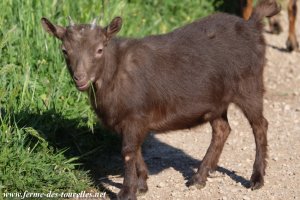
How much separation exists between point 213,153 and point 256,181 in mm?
575

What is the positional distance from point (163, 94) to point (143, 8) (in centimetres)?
456

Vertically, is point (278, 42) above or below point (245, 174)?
below

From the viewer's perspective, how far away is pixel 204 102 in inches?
272

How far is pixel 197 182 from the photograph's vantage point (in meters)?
7.25

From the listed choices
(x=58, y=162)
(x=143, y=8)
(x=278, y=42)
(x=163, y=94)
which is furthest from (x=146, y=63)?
(x=278, y=42)

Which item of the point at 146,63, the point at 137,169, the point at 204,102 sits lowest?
the point at 137,169

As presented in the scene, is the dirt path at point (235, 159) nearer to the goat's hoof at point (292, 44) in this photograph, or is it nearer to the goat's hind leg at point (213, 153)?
the goat's hind leg at point (213, 153)

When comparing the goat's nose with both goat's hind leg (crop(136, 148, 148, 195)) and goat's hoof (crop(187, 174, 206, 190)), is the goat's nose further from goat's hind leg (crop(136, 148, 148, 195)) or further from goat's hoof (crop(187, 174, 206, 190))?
goat's hoof (crop(187, 174, 206, 190))

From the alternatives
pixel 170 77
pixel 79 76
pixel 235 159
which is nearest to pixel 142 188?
pixel 170 77

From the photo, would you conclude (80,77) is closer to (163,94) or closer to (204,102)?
(163,94)

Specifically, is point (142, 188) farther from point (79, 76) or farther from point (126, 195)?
point (79, 76)

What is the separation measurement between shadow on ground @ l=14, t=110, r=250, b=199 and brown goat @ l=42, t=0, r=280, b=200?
19.0 inches

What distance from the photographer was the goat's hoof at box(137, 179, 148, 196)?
7004 mm

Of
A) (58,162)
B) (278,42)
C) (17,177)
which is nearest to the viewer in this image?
(17,177)
